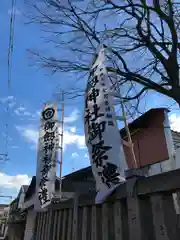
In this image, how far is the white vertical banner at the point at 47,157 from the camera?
5680 mm

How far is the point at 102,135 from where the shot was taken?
3068mm

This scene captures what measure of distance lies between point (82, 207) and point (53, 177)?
267cm

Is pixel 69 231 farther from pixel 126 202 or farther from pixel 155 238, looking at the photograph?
pixel 155 238

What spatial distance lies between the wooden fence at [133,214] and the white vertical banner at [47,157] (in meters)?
2.01

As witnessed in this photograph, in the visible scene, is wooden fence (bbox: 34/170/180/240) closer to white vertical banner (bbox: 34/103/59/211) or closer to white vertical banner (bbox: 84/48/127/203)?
white vertical banner (bbox: 84/48/127/203)

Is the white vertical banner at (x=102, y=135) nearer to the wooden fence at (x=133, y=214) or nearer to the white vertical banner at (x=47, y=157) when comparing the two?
the wooden fence at (x=133, y=214)

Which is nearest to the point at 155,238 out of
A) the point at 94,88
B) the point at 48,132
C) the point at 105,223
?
the point at 105,223

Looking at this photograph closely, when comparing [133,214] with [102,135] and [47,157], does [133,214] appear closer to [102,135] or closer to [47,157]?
[102,135]

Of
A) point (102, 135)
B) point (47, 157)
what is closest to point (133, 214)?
point (102, 135)

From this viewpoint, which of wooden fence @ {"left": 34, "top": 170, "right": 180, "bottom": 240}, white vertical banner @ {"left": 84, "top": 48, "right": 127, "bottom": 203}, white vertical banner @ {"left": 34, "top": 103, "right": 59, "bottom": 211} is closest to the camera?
wooden fence @ {"left": 34, "top": 170, "right": 180, "bottom": 240}

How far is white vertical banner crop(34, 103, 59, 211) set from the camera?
568 cm

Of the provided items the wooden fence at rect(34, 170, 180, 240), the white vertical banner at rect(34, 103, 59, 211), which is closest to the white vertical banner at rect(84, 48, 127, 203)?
the wooden fence at rect(34, 170, 180, 240)

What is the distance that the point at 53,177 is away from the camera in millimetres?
6027

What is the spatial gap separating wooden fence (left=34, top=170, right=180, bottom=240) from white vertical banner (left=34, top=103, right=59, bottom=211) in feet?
6.58
